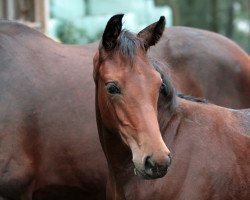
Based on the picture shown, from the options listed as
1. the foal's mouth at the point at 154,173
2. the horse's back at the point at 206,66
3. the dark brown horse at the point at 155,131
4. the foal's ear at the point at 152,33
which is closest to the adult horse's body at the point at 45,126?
the dark brown horse at the point at 155,131

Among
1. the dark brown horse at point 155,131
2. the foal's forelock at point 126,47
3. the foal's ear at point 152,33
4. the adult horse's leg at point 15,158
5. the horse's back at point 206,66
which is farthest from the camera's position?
the horse's back at point 206,66

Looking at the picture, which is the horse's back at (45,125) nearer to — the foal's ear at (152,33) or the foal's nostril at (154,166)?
the foal's ear at (152,33)

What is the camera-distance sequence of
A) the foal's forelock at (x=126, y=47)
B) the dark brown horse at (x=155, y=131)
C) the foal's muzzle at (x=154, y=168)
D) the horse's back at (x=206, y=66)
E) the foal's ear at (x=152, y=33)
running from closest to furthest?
the foal's muzzle at (x=154, y=168) < the dark brown horse at (x=155, y=131) < the foal's forelock at (x=126, y=47) < the foal's ear at (x=152, y=33) < the horse's back at (x=206, y=66)

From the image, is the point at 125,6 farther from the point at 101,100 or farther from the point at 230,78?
the point at 101,100

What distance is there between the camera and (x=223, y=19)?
59.7 feet

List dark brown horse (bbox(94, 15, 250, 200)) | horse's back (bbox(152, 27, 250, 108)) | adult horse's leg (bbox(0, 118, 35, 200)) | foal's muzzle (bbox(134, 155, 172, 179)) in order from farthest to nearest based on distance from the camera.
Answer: horse's back (bbox(152, 27, 250, 108)) → adult horse's leg (bbox(0, 118, 35, 200)) → dark brown horse (bbox(94, 15, 250, 200)) → foal's muzzle (bbox(134, 155, 172, 179))

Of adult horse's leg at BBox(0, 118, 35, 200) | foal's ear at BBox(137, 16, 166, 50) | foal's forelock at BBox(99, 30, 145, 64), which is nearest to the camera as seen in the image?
foal's forelock at BBox(99, 30, 145, 64)

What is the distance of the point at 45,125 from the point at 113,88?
50.2 inches

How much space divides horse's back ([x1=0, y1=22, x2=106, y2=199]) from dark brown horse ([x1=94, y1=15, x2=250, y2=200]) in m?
0.75

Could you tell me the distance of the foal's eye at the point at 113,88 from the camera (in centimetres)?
418

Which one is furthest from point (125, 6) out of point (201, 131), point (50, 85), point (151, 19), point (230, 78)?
point (201, 131)

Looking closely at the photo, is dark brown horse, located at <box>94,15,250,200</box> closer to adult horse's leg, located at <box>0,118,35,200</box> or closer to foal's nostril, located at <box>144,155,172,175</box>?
foal's nostril, located at <box>144,155,172,175</box>

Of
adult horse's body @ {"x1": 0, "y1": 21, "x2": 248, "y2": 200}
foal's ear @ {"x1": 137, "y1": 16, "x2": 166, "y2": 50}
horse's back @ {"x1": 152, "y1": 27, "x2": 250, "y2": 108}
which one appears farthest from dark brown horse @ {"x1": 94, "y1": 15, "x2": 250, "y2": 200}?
horse's back @ {"x1": 152, "y1": 27, "x2": 250, "y2": 108}

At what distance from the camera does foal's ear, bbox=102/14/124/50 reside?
14.1ft
